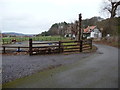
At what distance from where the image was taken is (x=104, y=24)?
36.6 meters

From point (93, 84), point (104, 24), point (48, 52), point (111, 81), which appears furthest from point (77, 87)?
point (104, 24)

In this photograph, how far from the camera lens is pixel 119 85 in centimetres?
493

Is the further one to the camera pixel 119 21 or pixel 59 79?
pixel 119 21

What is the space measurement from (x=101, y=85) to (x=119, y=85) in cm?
60

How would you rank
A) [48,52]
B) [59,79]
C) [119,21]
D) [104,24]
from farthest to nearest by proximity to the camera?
[104,24] → [119,21] → [48,52] → [59,79]

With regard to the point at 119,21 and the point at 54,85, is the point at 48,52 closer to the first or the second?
the point at 54,85

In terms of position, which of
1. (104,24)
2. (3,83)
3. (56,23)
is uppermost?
(56,23)

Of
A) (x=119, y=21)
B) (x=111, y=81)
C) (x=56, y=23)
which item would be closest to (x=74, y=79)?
(x=111, y=81)

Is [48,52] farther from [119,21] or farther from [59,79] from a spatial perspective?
[119,21]

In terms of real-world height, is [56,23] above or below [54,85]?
above

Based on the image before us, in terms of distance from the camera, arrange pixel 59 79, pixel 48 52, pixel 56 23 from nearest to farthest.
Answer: pixel 59 79, pixel 48 52, pixel 56 23

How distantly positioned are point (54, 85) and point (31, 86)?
78cm

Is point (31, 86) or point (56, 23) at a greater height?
point (56, 23)

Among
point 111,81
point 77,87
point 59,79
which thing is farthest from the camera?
point 59,79
